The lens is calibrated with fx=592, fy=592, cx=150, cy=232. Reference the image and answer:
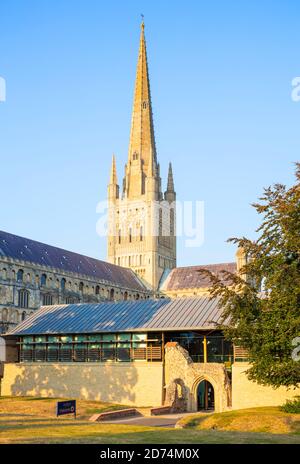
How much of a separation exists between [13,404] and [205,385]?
584 inches

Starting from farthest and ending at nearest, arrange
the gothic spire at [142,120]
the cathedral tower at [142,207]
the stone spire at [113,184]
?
the gothic spire at [142,120] → the stone spire at [113,184] → the cathedral tower at [142,207]

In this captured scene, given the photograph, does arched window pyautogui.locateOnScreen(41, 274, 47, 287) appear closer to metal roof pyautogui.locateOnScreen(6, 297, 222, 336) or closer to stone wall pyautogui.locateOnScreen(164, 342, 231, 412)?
metal roof pyautogui.locateOnScreen(6, 297, 222, 336)

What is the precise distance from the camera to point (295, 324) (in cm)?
3083

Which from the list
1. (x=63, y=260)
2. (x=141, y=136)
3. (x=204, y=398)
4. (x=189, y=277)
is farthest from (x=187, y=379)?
(x=141, y=136)

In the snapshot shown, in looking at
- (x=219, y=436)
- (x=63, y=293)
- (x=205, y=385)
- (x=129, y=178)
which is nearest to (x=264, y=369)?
(x=219, y=436)

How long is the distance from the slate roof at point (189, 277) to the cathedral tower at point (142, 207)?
3278 mm

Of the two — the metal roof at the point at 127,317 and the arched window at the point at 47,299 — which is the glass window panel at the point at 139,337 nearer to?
Result: the metal roof at the point at 127,317

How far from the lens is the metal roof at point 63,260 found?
90750 mm

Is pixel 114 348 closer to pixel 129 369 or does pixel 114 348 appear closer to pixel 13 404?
pixel 129 369

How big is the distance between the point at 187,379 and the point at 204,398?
2.35m

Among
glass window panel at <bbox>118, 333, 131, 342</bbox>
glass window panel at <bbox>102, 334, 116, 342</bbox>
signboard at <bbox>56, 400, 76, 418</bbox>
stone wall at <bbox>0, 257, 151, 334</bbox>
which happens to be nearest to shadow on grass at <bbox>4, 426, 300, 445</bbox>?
signboard at <bbox>56, 400, 76, 418</bbox>

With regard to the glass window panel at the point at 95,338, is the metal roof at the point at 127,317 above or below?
above

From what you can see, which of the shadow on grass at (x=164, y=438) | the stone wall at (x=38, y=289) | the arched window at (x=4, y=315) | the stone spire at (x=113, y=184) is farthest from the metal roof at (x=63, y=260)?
the shadow on grass at (x=164, y=438)

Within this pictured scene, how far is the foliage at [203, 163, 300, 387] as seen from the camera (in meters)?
31.5
